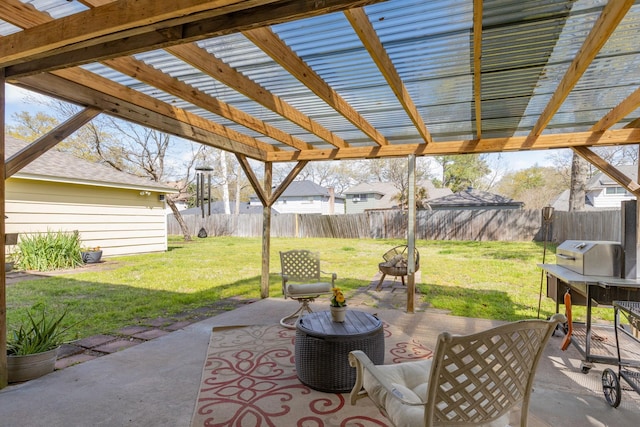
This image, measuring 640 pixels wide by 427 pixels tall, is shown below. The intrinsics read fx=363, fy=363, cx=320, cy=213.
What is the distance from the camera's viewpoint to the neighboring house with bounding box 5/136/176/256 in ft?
27.6

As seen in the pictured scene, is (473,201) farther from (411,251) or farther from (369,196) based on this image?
(411,251)

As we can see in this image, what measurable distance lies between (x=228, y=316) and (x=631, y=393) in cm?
422

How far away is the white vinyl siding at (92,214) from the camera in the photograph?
8.40 metres

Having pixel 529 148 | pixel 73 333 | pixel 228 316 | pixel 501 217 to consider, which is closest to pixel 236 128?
pixel 228 316

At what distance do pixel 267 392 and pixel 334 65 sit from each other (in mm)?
2604

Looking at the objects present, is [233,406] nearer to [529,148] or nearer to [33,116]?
[529,148]

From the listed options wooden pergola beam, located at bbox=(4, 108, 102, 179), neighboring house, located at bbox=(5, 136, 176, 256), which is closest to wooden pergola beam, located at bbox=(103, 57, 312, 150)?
wooden pergola beam, located at bbox=(4, 108, 102, 179)

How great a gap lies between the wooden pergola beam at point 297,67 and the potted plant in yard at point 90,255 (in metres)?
8.01

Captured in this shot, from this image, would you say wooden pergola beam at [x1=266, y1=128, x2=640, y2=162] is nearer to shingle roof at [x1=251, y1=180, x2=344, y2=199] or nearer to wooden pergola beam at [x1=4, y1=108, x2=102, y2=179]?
wooden pergola beam at [x1=4, y1=108, x2=102, y2=179]

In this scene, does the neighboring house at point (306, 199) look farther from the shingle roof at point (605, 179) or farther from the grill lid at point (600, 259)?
the grill lid at point (600, 259)

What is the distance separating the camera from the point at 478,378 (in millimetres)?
1568

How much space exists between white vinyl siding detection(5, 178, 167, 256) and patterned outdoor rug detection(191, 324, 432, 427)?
7391 millimetres

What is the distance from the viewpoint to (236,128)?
4.83 metres

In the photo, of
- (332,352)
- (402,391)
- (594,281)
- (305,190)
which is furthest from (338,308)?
(305,190)
